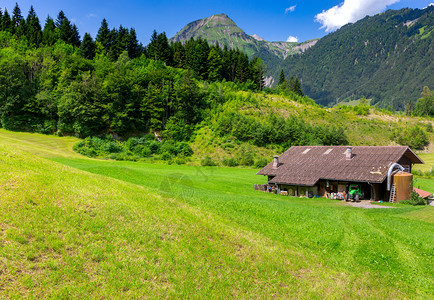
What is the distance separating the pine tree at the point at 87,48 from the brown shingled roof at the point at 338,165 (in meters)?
73.0

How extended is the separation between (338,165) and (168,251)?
30.0 meters

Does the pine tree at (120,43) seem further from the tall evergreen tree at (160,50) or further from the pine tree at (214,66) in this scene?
the pine tree at (214,66)

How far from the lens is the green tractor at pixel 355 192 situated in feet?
Result: 96.0

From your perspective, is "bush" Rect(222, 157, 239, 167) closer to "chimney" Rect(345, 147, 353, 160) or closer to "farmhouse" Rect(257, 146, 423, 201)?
"farmhouse" Rect(257, 146, 423, 201)

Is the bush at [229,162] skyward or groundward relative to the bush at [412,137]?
groundward

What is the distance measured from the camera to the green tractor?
29.3m

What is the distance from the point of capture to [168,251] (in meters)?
8.78

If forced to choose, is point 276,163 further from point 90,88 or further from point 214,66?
point 214,66

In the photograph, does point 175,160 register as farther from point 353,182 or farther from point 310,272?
point 310,272

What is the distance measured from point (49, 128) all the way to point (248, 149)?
47393 millimetres

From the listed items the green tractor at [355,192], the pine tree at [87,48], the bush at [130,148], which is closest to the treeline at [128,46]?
the pine tree at [87,48]

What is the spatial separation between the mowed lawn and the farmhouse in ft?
53.6

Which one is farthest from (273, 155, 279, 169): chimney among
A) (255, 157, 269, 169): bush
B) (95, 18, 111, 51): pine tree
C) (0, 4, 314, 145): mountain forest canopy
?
(95, 18, 111, 51): pine tree

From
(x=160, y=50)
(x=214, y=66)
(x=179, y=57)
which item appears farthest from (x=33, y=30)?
(x=214, y=66)
